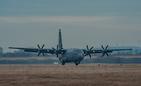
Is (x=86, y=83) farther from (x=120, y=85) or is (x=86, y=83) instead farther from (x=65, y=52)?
(x=65, y=52)

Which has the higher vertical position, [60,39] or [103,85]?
[60,39]

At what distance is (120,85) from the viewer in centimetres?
5262

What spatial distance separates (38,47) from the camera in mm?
139125

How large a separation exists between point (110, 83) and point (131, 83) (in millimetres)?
2257

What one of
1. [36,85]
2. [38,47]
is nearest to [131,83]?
[36,85]

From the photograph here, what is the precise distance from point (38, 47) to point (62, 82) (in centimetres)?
8290

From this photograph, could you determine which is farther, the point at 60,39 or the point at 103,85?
the point at 60,39

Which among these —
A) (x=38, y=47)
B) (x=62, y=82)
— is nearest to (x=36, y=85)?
(x=62, y=82)

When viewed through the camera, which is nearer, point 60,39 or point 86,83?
point 86,83

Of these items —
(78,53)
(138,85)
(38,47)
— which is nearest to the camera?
(138,85)

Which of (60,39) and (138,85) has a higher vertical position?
(60,39)

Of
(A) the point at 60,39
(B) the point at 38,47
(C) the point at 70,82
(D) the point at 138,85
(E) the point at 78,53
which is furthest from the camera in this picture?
(A) the point at 60,39

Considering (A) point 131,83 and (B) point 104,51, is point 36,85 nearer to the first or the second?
(A) point 131,83

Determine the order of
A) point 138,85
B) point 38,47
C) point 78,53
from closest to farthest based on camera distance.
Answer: point 138,85
point 78,53
point 38,47
